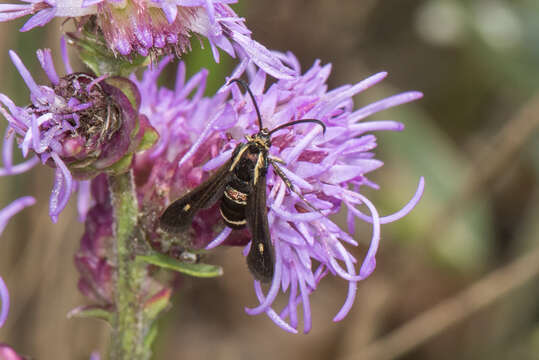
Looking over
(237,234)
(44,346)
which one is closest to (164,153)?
(237,234)

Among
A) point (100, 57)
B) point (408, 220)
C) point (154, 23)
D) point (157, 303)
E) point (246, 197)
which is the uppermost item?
point (154, 23)

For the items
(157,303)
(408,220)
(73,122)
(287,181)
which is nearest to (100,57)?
(73,122)

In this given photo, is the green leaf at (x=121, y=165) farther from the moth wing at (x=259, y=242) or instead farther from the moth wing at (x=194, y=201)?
the moth wing at (x=259, y=242)

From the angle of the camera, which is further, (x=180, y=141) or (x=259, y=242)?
(x=180, y=141)

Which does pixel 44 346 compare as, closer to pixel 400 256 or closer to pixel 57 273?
pixel 57 273

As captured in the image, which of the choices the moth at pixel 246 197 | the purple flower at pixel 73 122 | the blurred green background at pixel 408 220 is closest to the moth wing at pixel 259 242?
the moth at pixel 246 197

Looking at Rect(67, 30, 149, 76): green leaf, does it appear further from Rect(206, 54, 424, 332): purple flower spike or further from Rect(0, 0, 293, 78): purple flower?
Rect(206, 54, 424, 332): purple flower spike

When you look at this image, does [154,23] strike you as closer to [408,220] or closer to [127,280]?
[127,280]

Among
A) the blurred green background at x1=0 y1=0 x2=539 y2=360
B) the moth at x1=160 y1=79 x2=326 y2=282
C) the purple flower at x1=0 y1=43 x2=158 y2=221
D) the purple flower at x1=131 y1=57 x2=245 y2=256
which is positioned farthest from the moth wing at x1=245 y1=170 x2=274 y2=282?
the blurred green background at x1=0 y1=0 x2=539 y2=360
